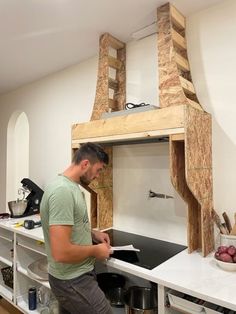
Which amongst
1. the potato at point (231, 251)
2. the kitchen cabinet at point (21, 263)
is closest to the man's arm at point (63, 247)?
the potato at point (231, 251)

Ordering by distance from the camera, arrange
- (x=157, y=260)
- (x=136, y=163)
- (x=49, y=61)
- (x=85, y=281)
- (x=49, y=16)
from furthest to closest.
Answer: (x=49, y=61) < (x=136, y=163) < (x=49, y=16) < (x=157, y=260) < (x=85, y=281)

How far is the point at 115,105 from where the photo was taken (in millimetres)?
2285

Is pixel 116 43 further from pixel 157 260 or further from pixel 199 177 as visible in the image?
pixel 157 260

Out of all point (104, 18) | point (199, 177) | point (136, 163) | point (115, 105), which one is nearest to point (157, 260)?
point (199, 177)

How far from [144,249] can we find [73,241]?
634mm

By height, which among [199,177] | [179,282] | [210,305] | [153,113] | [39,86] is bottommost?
[210,305]

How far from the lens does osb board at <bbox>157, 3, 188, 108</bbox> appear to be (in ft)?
5.44

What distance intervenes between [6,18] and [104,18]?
0.76 m

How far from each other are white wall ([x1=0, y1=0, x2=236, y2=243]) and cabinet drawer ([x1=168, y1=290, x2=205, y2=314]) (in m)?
0.63

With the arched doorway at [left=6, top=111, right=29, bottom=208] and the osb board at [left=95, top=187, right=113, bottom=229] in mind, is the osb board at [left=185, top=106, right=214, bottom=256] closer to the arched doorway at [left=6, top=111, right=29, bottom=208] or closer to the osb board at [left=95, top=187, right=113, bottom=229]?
the osb board at [left=95, top=187, right=113, bottom=229]

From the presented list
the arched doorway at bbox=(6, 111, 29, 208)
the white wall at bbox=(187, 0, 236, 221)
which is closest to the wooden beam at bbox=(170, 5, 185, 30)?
the white wall at bbox=(187, 0, 236, 221)

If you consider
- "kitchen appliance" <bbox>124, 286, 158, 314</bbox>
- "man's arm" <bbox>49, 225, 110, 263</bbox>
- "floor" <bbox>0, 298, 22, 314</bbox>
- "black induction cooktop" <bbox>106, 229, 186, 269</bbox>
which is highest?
"man's arm" <bbox>49, 225, 110, 263</bbox>

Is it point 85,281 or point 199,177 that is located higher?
point 199,177

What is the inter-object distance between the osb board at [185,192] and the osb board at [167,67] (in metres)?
0.31
